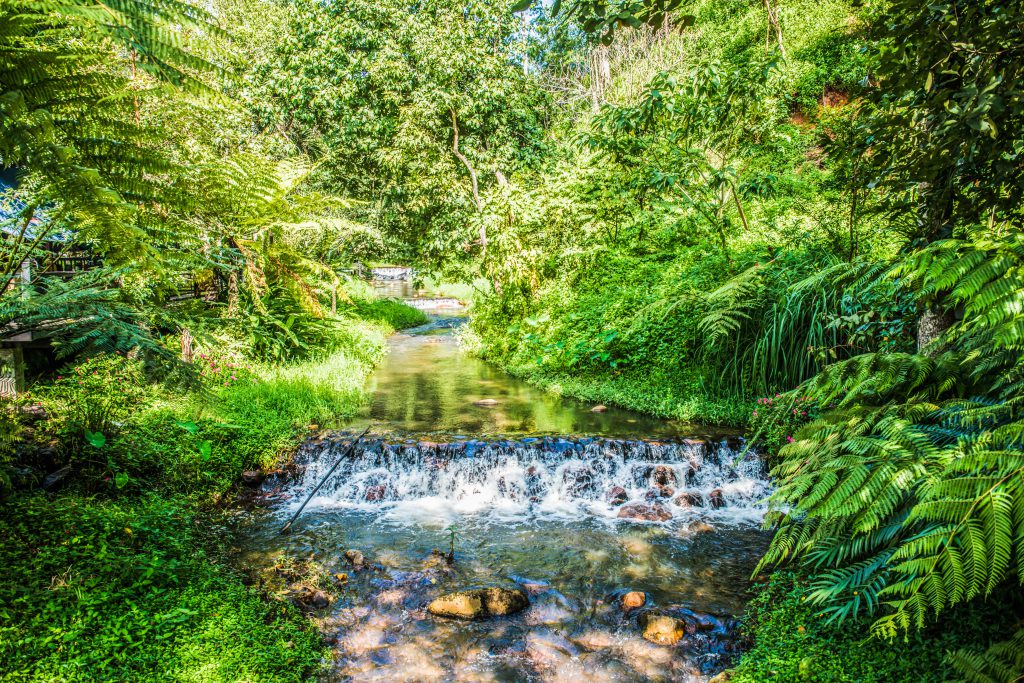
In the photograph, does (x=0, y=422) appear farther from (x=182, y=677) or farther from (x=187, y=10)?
(x=187, y=10)

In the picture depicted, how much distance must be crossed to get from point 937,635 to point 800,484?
1.06 meters

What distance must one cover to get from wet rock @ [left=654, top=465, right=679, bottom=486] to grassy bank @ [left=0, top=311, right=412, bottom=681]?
13.4ft

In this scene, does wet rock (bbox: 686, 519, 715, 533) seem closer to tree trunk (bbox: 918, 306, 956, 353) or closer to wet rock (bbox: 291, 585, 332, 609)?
tree trunk (bbox: 918, 306, 956, 353)

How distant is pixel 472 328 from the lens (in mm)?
14844

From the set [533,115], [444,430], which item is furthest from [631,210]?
[444,430]

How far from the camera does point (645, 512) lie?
6129 mm

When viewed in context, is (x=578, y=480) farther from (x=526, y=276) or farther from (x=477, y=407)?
(x=526, y=276)

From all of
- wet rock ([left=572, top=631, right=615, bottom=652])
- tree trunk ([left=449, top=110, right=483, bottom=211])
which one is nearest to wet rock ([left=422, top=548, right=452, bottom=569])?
wet rock ([left=572, top=631, right=615, bottom=652])

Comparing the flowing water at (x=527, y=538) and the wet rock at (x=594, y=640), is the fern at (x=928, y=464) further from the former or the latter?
the wet rock at (x=594, y=640)

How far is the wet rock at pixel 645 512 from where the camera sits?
6051mm

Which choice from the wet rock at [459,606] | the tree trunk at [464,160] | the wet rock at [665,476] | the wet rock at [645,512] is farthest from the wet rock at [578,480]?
the tree trunk at [464,160]

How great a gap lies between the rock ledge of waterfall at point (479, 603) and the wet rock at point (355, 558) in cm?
91

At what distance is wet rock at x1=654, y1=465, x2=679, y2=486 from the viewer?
6.64 m

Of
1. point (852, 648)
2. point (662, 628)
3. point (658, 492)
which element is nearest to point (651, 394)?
point (658, 492)
